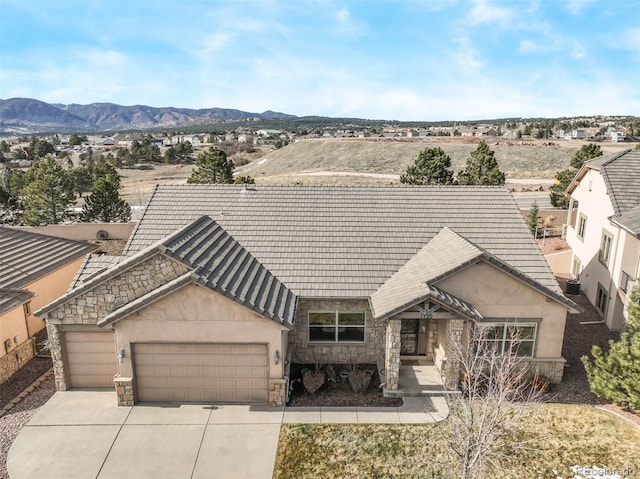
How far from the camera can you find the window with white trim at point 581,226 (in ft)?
76.5

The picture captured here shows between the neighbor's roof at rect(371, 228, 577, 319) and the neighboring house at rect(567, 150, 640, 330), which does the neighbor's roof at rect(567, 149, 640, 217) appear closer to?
the neighboring house at rect(567, 150, 640, 330)

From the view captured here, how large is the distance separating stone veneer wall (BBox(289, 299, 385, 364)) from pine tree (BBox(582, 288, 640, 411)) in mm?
6225

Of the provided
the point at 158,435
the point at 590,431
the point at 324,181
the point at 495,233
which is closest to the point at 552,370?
the point at 590,431

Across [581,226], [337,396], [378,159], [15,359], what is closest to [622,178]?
[581,226]

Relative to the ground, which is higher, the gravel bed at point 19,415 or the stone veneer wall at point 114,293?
the stone veneer wall at point 114,293

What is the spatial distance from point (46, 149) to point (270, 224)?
11202 cm

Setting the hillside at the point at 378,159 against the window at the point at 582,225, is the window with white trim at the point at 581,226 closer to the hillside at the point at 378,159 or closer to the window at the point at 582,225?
the window at the point at 582,225

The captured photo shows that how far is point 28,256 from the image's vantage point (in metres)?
18.6

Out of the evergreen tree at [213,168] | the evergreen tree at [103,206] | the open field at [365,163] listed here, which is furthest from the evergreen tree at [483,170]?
the open field at [365,163]

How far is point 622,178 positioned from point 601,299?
5477mm

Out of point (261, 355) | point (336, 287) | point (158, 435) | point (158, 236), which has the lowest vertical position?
point (158, 435)

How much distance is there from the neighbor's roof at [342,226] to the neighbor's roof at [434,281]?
0.60 m

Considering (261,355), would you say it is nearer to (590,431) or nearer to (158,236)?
(158,236)

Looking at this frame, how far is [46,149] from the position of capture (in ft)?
353
